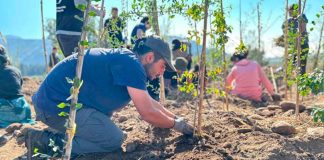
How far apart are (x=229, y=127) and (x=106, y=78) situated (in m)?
1.16

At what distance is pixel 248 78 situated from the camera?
622cm

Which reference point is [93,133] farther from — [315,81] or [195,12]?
[315,81]

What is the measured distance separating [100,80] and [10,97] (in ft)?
7.40

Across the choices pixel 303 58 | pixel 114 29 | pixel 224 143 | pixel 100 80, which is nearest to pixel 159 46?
pixel 100 80

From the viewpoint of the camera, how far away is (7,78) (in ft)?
15.4

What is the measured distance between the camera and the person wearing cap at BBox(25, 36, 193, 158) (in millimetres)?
2938

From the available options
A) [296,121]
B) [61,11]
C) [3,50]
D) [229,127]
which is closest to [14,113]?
[3,50]

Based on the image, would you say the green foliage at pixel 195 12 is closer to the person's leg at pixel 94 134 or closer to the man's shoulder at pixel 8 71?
the person's leg at pixel 94 134

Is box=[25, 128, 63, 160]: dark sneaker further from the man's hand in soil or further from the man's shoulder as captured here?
the man's hand in soil

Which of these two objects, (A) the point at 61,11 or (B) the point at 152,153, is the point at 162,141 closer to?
(B) the point at 152,153

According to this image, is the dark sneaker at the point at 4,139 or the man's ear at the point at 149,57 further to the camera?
the dark sneaker at the point at 4,139

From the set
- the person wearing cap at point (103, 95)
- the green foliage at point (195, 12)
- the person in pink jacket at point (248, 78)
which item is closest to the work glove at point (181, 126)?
the person wearing cap at point (103, 95)

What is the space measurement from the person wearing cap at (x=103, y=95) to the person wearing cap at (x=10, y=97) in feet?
5.66

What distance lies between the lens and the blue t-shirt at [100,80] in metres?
2.84
